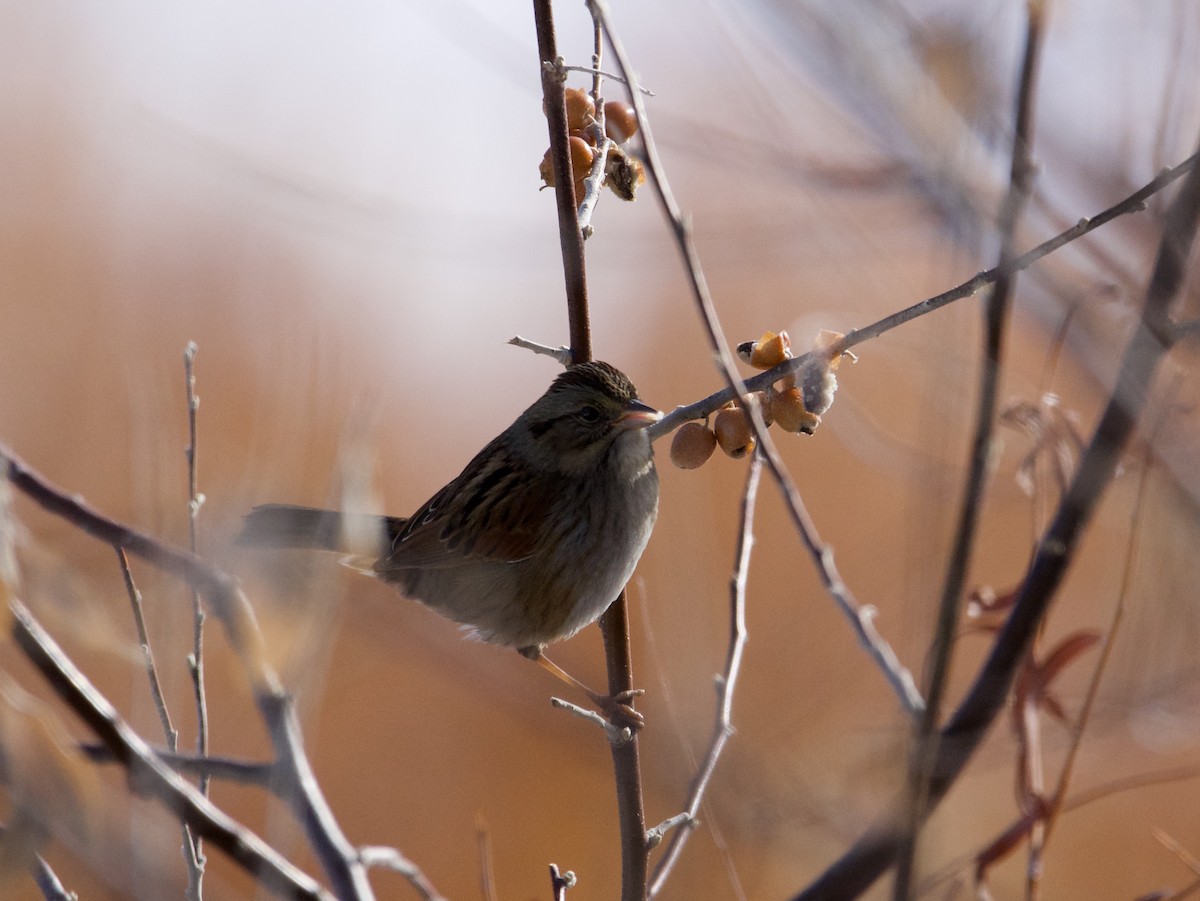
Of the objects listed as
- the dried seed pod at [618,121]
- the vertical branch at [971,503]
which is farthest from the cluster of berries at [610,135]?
the vertical branch at [971,503]

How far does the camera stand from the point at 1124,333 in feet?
5.79

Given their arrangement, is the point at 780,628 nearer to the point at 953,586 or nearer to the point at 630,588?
the point at 630,588

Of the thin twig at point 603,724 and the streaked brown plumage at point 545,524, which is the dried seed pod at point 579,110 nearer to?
the streaked brown plumage at point 545,524

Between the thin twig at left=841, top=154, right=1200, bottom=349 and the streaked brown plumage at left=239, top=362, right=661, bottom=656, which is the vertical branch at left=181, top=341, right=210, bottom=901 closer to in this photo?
the streaked brown plumage at left=239, top=362, right=661, bottom=656

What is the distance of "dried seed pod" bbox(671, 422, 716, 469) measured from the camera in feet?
6.93

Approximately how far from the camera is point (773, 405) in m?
1.99

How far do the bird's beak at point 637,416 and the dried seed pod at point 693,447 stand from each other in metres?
0.68

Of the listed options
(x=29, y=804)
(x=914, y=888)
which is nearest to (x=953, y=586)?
(x=914, y=888)

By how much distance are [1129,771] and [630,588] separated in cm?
154

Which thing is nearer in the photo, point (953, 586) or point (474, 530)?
point (953, 586)

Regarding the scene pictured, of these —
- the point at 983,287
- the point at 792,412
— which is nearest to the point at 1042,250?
the point at 983,287

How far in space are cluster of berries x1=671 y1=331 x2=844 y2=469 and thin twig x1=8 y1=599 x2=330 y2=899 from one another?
1.14 m

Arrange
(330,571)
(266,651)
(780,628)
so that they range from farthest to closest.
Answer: (780,628) → (330,571) → (266,651)

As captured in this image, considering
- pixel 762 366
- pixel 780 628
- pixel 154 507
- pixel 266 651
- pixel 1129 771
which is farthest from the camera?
pixel 780 628
